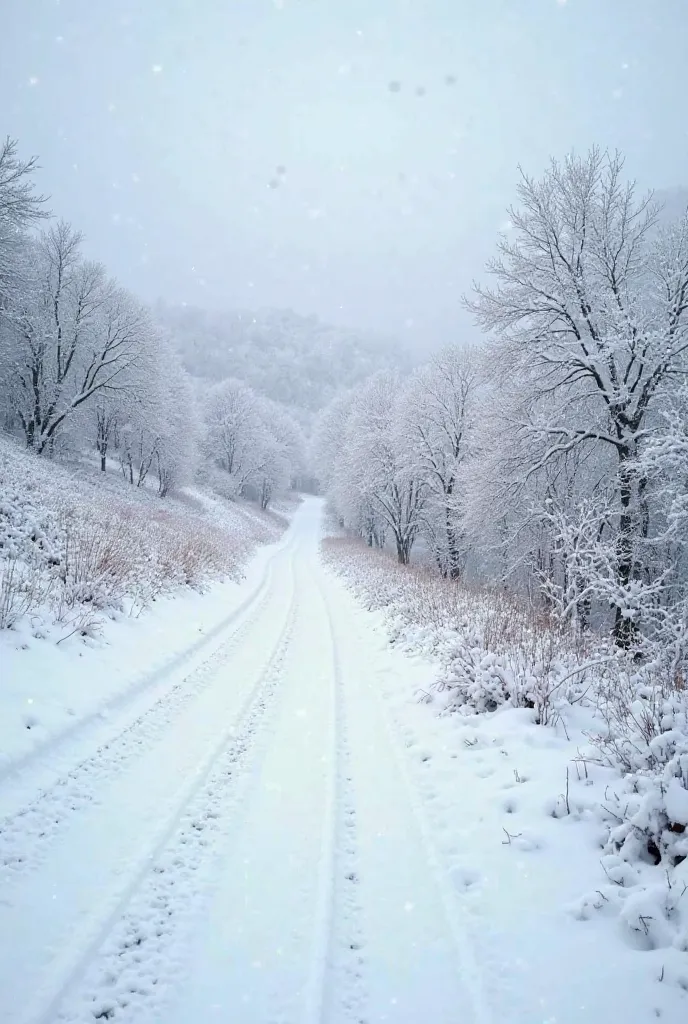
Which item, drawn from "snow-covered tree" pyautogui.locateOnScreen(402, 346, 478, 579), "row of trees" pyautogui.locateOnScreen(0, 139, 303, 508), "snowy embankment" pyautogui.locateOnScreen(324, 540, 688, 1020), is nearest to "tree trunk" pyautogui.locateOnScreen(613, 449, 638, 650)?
"snowy embankment" pyautogui.locateOnScreen(324, 540, 688, 1020)

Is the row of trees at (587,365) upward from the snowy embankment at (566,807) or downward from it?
upward

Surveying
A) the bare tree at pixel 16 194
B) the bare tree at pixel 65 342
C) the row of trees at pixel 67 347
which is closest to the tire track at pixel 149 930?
the bare tree at pixel 16 194

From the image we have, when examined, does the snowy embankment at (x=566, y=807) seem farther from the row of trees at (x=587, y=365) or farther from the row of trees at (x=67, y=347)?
the row of trees at (x=67, y=347)

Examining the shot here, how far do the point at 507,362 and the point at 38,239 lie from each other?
91.4 ft

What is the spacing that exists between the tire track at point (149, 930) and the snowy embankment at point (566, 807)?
1.87 meters

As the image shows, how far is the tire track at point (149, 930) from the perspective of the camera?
234 cm

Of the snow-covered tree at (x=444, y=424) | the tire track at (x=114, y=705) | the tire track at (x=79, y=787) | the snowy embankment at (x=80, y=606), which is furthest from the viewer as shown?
the snow-covered tree at (x=444, y=424)

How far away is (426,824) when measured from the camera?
4098 millimetres

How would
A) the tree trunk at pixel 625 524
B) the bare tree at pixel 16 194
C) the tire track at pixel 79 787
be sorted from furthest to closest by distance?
the bare tree at pixel 16 194 < the tree trunk at pixel 625 524 < the tire track at pixel 79 787

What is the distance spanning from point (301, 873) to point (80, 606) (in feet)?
20.0

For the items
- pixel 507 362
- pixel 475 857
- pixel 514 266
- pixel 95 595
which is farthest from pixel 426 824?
pixel 514 266

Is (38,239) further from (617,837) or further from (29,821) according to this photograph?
(617,837)

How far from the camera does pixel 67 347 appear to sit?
26.0 metres

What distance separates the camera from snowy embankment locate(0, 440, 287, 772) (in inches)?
207
